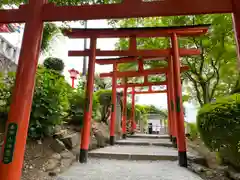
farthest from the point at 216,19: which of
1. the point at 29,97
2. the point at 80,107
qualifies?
the point at 29,97

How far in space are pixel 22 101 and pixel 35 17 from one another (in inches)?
50.2

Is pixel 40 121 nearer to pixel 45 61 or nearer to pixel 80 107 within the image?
pixel 80 107

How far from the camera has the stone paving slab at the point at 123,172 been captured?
3082mm

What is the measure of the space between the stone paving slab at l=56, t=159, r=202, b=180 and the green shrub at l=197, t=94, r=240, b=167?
A: 0.79 metres

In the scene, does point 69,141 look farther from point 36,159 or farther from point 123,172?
point 123,172

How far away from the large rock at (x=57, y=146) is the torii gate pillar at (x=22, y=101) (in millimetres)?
1420

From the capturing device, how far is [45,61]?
7.20 meters

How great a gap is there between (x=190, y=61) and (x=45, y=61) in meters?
6.34

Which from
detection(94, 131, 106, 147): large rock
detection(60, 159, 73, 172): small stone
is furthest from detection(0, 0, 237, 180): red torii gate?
detection(94, 131, 106, 147): large rock

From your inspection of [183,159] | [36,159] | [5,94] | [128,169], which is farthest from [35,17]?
[183,159]

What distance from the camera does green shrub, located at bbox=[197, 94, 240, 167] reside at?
3.33m

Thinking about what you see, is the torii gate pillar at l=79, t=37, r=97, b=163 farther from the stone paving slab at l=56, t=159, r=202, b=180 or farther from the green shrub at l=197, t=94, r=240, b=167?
the green shrub at l=197, t=94, r=240, b=167

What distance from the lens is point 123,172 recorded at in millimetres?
3434

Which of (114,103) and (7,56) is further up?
(7,56)
